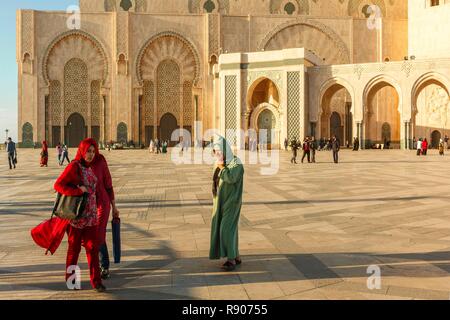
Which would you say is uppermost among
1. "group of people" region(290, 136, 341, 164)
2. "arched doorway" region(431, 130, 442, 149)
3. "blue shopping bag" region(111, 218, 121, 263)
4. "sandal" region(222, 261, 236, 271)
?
"arched doorway" region(431, 130, 442, 149)

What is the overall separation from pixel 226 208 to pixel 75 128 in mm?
39111

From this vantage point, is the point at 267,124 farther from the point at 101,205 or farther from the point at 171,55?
the point at 101,205

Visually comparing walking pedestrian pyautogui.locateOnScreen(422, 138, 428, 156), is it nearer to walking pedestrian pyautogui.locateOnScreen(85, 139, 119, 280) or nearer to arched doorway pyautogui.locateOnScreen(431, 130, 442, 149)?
arched doorway pyautogui.locateOnScreen(431, 130, 442, 149)

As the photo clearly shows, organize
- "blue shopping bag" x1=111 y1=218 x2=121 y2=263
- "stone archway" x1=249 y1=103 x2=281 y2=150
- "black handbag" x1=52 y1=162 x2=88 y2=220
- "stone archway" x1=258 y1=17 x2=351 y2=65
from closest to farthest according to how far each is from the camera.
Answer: "black handbag" x1=52 y1=162 x2=88 y2=220, "blue shopping bag" x1=111 y1=218 x2=121 y2=263, "stone archway" x1=249 y1=103 x2=281 y2=150, "stone archway" x1=258 y1=17 x2=351 y2=65

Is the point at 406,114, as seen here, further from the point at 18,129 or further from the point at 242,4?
the point at 18,129

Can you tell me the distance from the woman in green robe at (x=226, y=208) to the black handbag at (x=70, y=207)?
133 cm

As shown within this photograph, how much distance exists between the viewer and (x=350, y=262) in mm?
4828

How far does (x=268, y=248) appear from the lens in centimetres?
547

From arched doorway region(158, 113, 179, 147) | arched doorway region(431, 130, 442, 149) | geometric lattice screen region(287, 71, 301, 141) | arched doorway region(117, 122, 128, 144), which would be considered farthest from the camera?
arched doorway region(158, 113, 179, 147)

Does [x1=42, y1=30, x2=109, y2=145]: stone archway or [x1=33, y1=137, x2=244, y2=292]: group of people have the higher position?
[x1=42, y1=30, x2=109, y2=145]: stone archway

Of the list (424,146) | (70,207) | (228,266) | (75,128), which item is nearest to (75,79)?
(75,128)

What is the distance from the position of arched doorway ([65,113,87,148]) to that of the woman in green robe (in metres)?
38.6

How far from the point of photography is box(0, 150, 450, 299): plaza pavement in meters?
3.98

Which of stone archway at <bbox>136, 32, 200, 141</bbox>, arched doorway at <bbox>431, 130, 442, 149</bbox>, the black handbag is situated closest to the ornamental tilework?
stone archway at <bbox>136, 32, 200, 141</bbox>
